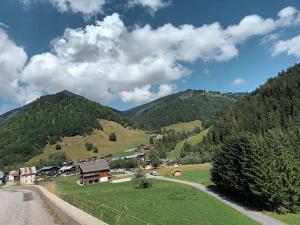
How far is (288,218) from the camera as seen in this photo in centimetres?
7150

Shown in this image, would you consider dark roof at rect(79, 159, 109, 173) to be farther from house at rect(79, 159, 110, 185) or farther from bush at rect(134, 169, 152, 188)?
bush at rect(134, 169, 152, 188)

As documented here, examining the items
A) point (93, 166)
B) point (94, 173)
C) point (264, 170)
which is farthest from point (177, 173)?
point (264, 170)

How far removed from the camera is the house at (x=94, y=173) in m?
177

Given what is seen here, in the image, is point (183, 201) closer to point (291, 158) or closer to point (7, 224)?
point (291, 158)

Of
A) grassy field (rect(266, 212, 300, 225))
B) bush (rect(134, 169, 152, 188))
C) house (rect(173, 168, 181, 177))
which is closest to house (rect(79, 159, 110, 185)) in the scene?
house (rect(173, 168, 181, 177))

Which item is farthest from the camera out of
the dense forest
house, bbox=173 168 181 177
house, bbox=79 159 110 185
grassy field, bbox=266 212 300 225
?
house, bbox=79 159 110 185

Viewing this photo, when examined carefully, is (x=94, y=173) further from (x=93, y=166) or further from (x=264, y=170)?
(x=264, y=170)

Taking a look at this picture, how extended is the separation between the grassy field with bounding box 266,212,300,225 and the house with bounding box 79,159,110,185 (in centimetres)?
11022

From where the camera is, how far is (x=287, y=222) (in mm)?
67375

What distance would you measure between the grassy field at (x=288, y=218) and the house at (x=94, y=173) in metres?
110

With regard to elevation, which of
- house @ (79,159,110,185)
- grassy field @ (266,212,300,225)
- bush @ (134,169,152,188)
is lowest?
grassy field @ (266,212,300,225)

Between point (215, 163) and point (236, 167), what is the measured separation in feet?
50.5

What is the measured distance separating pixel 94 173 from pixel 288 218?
117 m

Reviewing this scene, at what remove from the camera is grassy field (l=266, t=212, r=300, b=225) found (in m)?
67.2
